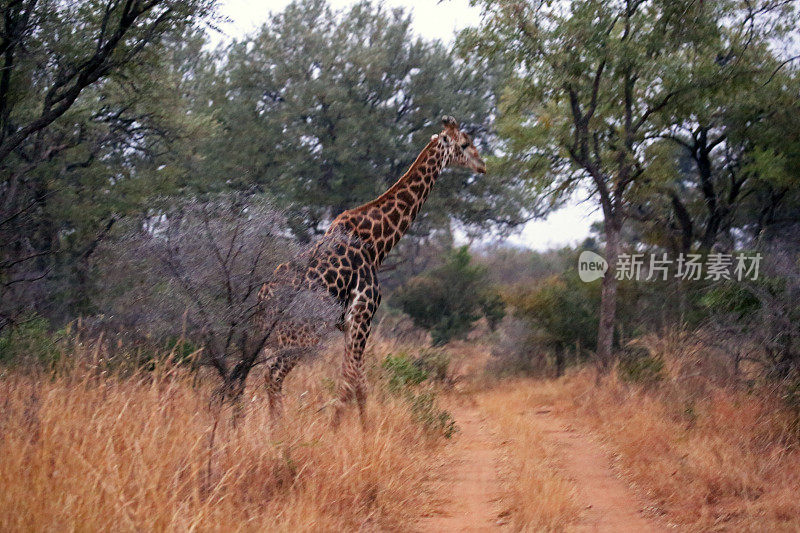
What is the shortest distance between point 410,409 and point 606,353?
506 centimetres

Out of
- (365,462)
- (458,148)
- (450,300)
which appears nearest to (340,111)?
(450,300)

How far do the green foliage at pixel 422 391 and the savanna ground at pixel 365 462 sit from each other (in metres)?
0.05

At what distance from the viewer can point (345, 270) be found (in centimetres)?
783

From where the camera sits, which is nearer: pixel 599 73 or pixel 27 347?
pixel 27 347

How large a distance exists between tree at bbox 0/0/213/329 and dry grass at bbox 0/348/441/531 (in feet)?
5.69

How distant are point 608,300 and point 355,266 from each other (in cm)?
587

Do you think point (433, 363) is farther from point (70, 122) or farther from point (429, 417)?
point (70, 122)

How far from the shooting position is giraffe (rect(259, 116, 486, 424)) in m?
6.93

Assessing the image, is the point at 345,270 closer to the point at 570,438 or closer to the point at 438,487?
the point at 438,487

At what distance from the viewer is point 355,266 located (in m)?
7.97

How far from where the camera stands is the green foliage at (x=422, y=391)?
848cm

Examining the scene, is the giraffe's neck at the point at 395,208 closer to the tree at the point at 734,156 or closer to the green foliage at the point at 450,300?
the tree at the point at 734,156

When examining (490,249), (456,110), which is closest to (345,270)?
(456,110)

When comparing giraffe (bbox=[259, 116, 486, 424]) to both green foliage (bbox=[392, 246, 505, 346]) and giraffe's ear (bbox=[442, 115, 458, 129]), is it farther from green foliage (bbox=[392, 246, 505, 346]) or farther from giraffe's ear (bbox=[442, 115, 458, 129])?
green foliage (bbox=[392, 246, 505, 346])
